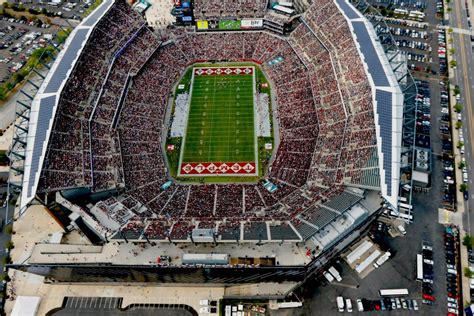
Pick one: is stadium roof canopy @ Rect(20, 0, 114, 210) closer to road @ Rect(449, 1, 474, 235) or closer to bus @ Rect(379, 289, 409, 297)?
bus @ Rect(379, 289, 409, 297)

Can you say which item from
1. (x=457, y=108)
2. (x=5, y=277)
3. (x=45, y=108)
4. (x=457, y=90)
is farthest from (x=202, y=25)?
(x=5, y=277)

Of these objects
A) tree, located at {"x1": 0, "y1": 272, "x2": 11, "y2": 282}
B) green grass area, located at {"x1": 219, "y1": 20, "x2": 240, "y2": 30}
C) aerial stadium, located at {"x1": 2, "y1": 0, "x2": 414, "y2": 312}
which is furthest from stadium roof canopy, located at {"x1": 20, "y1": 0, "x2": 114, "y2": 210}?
green grass area, located at {"x1": 219, "y1": 20, "x2": 240, "y2": 30}

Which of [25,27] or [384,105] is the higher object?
[25,27]

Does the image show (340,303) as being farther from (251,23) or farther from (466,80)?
(251,23)

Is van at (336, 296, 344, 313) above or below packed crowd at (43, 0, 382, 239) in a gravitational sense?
below

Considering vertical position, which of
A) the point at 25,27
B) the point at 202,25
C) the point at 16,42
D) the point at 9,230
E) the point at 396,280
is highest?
the point at 25,27

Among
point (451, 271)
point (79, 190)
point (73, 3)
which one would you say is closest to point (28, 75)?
point (73, 3)

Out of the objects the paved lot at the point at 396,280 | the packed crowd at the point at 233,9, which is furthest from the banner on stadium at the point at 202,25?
the paved lot at the point at 396,280

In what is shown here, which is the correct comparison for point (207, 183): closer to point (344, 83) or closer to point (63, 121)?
point (63, 121)
